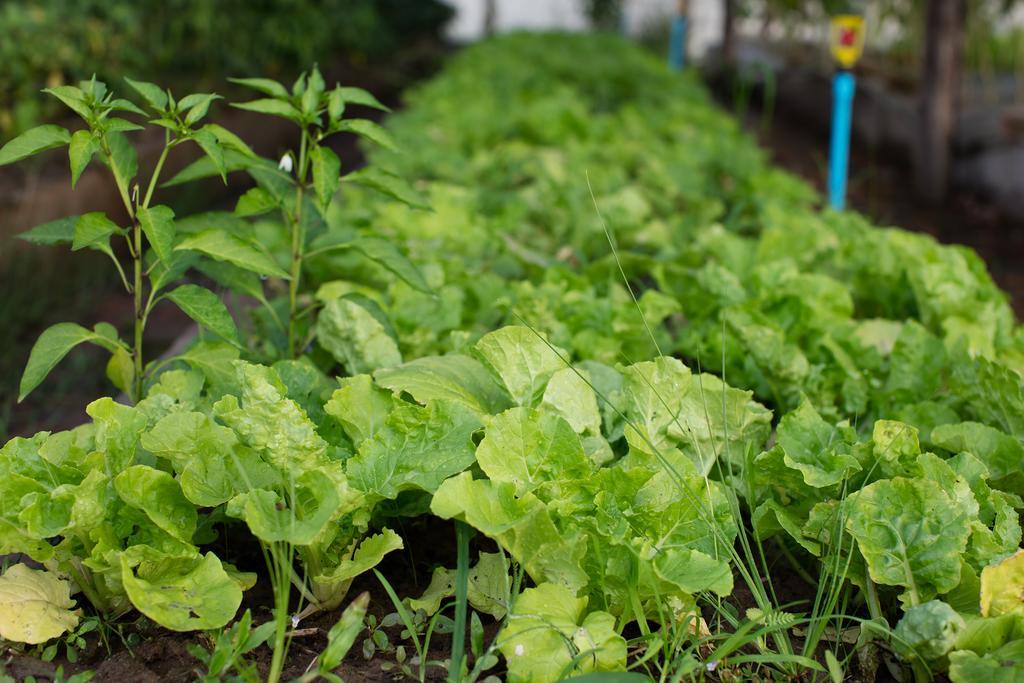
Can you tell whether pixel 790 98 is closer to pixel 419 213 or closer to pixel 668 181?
pixel 668 181

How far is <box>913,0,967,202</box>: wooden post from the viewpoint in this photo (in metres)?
6.89

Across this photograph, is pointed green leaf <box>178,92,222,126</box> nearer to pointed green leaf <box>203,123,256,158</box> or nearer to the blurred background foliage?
pointed green leaf <box>203,123,256,158</box>

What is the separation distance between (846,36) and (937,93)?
6.61 ft

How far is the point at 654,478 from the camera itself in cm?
154

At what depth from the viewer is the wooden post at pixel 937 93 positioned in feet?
22.6

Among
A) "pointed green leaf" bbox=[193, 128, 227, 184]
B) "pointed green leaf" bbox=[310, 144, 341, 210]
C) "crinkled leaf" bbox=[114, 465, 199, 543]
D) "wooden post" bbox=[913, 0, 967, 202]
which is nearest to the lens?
"crinkled leaf" bbox=[114, 465, 199, 543]

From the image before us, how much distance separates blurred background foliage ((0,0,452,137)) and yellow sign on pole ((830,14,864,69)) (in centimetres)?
413

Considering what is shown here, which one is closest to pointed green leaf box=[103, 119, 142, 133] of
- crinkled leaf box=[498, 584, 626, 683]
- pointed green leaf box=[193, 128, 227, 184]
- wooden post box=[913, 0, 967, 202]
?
pointed green leaf box=[193, 128, 227, 184]

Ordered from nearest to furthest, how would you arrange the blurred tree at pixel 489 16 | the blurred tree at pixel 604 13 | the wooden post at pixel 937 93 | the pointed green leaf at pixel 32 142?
the pointed green leaf at pixel 32 142, the wooden post at pixel 937 93, the blurred tree at pixel 489 16, the blurred tree at pixel 604 13

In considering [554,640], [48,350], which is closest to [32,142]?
[48,350]

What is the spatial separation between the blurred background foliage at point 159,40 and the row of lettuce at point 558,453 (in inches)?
143

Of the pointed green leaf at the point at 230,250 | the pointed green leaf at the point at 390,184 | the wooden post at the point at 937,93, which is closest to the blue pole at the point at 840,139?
the wooden post at the point at 937,93

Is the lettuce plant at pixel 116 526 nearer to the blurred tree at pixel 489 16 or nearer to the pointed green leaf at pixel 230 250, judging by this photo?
the pointed green leaf at pixel 230 250

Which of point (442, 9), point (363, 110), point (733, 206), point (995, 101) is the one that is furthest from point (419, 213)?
point (442, 9)
